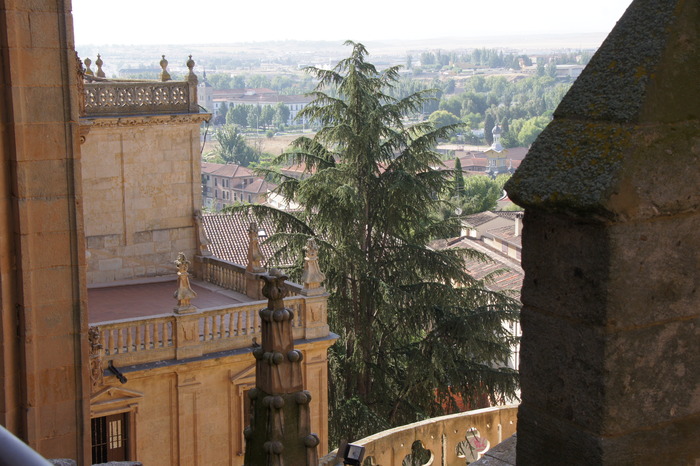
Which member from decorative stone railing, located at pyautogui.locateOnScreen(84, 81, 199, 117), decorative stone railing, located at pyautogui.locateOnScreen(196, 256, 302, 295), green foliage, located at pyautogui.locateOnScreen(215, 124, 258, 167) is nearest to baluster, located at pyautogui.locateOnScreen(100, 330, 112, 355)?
decorative stone railing, located at pyautogui.locateOnScreen(196, 256, 302, 295)

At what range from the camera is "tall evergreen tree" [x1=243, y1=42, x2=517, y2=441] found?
66.6 feet

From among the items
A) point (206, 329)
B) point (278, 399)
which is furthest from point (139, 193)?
point (278, 399)

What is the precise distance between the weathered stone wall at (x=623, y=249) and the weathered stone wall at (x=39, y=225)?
6.28m

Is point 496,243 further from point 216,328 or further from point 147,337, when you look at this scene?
point 147,337

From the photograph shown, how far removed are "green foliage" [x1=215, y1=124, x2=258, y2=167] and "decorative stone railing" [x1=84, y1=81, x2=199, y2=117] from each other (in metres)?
112

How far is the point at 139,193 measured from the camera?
19.6 m

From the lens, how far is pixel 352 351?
70.8ft

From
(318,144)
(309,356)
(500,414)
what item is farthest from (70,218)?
(318,144)

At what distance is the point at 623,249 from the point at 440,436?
22.8 ft

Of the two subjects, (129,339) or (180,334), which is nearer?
(129,339)

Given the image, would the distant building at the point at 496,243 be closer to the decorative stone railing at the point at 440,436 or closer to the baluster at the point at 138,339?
the baluster at the point at 138,339

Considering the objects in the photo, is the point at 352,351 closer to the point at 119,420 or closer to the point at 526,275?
the point at 119,420

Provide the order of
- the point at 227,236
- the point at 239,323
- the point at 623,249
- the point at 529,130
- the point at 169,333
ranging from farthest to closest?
the point at 529,130 → the point at 227,236 → the point at 239,323 → the point at 169,333 → the point at 623,249

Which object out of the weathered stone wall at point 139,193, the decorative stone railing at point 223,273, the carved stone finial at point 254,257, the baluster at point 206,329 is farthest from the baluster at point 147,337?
the weathered stone wall at point 139,193
